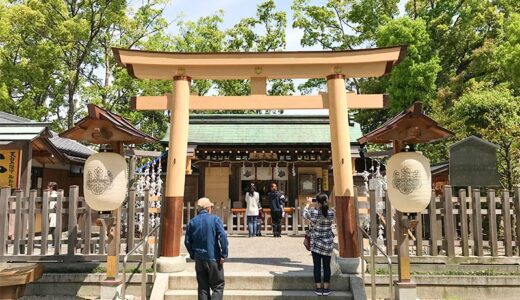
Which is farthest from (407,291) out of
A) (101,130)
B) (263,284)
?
(101,130)

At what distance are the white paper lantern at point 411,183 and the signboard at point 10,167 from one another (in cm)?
994

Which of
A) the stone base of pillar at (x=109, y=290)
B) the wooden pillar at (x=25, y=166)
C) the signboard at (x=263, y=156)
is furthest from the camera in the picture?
the signboard at (x=263, y=156)

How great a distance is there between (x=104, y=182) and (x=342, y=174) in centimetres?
437

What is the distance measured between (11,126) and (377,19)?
23273mm

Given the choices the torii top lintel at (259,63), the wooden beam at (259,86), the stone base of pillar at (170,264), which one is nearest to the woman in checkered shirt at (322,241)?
the stone base of pillar at (170,264)

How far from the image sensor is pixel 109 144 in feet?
22.4

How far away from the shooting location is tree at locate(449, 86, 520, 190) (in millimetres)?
10422

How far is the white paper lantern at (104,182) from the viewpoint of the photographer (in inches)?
251

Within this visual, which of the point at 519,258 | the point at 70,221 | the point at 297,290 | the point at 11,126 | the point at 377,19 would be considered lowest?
the point at 297,290

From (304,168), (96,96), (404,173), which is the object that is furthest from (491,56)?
(96,96)

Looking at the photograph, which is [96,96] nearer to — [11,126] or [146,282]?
[11,126]

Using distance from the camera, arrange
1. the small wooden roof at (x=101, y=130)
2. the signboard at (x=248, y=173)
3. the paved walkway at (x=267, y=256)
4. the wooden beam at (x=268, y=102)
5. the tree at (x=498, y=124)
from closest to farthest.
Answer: the small wooden roof at (x=101, y=130) < the paved walkway at (x=267, y=256) < the wooden beam at (x=268, y=102) < the tree at (x=498, y=124) < the signboard at (x=248, y=173)

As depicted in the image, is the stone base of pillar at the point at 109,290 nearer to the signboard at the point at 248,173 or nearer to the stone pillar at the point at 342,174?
the stone pillar at the point at 342,174

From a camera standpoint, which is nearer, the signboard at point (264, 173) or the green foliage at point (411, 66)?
the signboard at point (264, 173)
